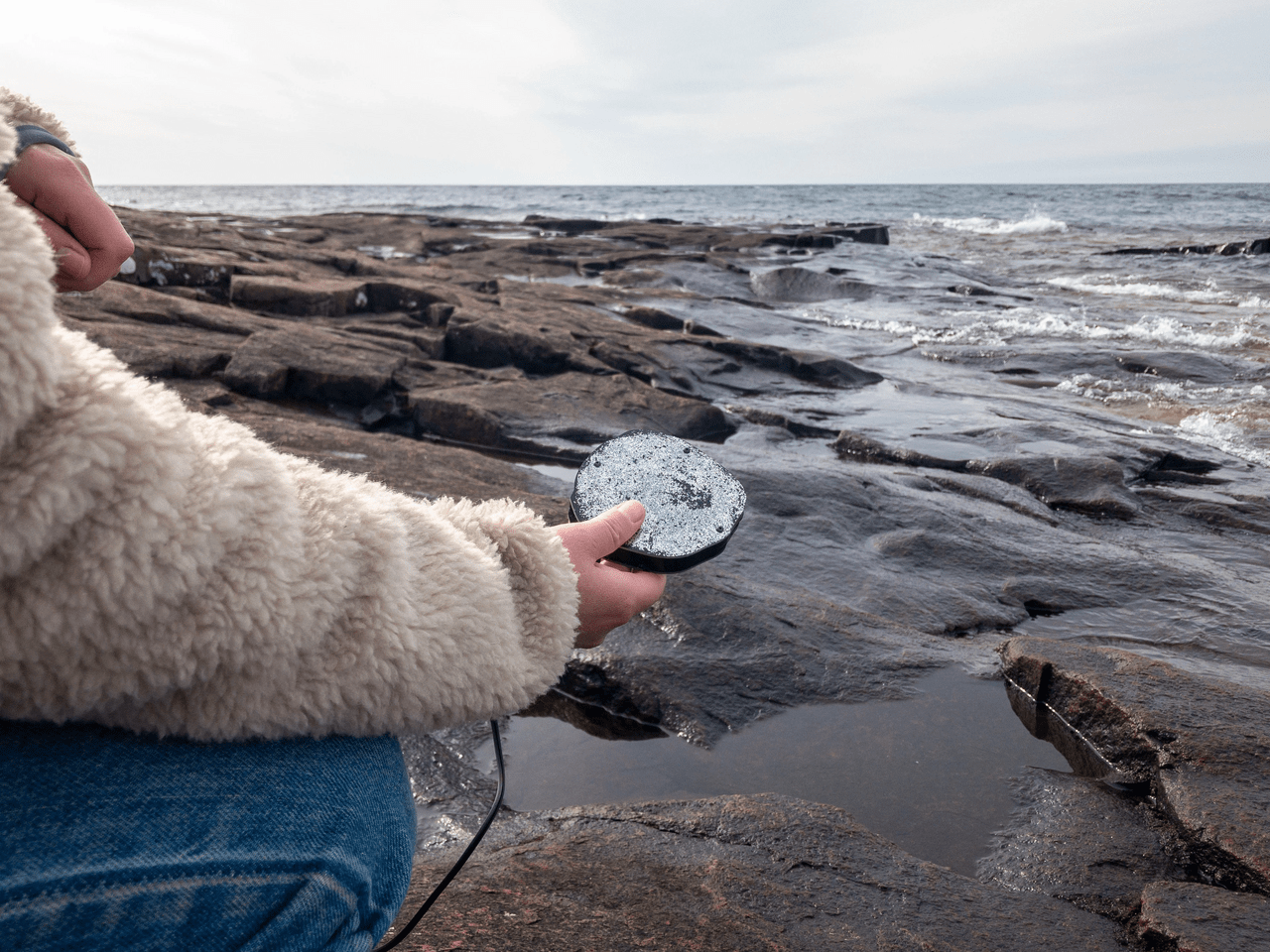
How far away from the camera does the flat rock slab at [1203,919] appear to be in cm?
155

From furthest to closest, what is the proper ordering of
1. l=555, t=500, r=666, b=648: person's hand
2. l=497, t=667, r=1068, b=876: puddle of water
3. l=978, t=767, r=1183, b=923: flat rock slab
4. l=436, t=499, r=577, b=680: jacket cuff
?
l=497, t=667, r=1068, b=876: puddle of water → l=978, t=767, r=1183, b=923: flat rock slab → l=555, t=500, r=666, b=648: person's hand → l=436, t=499, r=577, b=680: jacket cuff

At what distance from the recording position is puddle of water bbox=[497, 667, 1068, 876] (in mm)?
2068

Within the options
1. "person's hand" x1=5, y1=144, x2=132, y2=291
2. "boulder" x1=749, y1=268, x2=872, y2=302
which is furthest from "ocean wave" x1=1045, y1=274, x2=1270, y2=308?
"person's hand" x1=5, y1=144, x2=132, y2=291

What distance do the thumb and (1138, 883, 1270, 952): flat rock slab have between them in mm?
1345

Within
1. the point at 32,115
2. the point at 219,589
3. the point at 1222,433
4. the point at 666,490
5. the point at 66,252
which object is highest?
the point at 32,115

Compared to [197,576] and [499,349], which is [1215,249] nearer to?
[499,349]

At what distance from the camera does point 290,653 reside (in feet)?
2.83

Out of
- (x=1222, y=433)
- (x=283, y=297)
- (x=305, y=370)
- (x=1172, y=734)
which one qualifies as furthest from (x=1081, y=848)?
(x=283, y=297)

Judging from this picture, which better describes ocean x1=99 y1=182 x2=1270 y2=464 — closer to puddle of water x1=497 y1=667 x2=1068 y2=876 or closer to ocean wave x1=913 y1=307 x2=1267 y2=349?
ocean wave x1=913 y1=307 x2=1267 y2=349

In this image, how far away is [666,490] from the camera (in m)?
1.94

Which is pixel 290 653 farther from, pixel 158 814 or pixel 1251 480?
pixel 1251 480

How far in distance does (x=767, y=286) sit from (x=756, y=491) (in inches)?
450

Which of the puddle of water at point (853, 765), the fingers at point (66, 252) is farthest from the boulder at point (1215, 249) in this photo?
the fingers at point (66, 252)

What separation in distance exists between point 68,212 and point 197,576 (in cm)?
65
